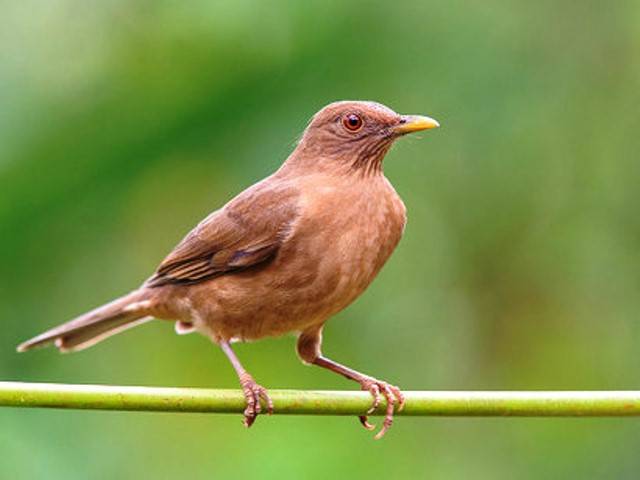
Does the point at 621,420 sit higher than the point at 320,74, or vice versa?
the point at 320,74

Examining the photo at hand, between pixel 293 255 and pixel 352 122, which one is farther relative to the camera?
pixel 352 122

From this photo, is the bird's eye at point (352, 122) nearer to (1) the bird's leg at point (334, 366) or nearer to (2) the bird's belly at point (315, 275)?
(2) the bird's belly at point (315, 275)

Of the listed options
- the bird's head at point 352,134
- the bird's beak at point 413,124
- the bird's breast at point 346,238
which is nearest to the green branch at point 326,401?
the bird's breast at point 346,238

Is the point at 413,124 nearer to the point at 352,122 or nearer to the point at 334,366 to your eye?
the point at 352,122

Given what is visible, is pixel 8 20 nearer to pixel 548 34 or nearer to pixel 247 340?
pixel 247 340

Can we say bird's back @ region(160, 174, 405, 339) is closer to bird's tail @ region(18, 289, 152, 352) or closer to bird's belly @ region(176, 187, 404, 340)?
bird's belly @ region(176, 187, 404, 340)

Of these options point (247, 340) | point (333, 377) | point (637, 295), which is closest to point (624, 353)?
point (637, 295)

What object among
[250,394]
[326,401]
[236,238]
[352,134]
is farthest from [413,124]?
[326,401]

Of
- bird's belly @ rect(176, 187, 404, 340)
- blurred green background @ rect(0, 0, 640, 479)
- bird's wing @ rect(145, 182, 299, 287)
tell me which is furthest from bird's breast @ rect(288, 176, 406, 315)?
blurred green background @ rect(0, 0, 640, 479)
